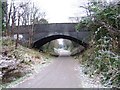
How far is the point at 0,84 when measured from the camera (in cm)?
1106

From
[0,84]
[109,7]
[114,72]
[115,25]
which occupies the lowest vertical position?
[0,84]

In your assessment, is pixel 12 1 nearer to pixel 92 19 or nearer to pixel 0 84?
pixel 92 19

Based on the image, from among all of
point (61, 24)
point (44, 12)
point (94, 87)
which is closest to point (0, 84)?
point (94, 87)

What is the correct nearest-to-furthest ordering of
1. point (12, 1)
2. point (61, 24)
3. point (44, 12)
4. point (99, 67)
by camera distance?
point (99, 67)
point (12, 1)
point (61, 24)
point (44, 12)

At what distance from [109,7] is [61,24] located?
19.0m

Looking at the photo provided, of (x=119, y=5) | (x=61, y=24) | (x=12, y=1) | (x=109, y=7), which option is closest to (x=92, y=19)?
(x=109, y=7)

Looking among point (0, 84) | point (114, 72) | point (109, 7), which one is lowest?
point (0, 84)

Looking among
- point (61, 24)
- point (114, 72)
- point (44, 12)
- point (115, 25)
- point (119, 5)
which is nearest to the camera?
point (114, 72)

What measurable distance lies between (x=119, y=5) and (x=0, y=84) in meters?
5.88

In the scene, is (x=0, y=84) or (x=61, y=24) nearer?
(x=0, y=84)

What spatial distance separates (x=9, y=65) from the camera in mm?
12359

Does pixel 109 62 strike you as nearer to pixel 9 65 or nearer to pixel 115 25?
pixel 115 25

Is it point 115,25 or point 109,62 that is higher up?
point 115,25

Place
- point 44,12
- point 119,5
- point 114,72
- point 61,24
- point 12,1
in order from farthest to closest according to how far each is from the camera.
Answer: point 44,12 < point 61,24 < point 12,1 < point 119,5 < point 114,72
